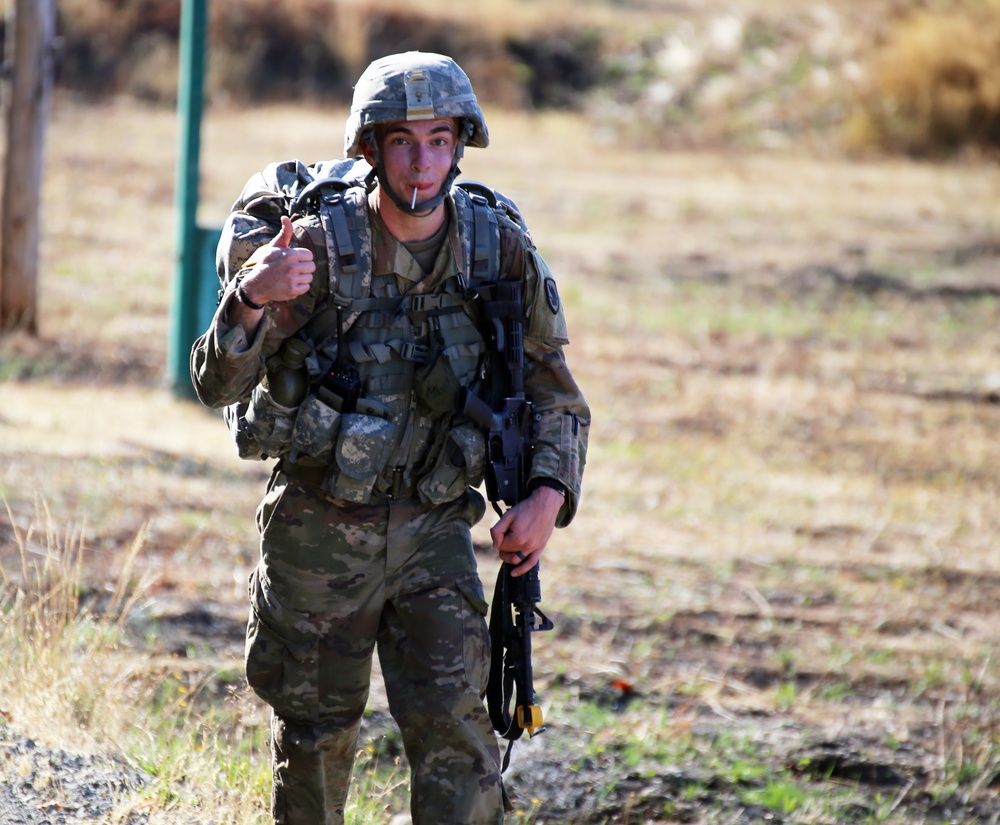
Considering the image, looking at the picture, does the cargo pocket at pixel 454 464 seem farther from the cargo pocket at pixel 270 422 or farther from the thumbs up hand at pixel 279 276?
the thumbs up hand at pixel 279 276

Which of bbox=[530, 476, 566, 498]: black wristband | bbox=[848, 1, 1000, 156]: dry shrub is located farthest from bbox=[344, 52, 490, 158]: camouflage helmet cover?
bbox=[848, 1, 1000, 156]: dry shrub

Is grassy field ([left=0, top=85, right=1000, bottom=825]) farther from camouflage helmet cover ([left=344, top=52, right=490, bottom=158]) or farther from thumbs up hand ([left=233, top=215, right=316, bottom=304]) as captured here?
camouflage helmet cover ([left=344, top=52, right=490, bottom=158])

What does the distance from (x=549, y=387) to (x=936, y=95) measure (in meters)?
16.0

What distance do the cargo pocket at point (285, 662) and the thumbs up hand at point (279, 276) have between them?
78cm

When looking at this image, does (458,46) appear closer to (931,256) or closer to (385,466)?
(931,256)

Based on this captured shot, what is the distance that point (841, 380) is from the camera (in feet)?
32.9

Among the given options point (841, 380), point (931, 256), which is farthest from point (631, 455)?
point (931, 256)

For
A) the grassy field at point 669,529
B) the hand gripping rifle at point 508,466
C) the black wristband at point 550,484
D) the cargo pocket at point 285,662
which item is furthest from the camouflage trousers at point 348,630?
the grassy field at point 669,529

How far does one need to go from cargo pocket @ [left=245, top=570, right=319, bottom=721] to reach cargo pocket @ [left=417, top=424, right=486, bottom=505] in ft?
1.39

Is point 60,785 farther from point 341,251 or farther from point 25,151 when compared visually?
point 25,151

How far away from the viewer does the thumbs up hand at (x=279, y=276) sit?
9.49ft

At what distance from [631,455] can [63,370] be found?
366 centimetres

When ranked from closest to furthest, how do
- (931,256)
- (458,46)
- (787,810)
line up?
(787,810) < (931,256) < (458,46)

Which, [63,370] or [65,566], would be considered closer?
[65,566]
